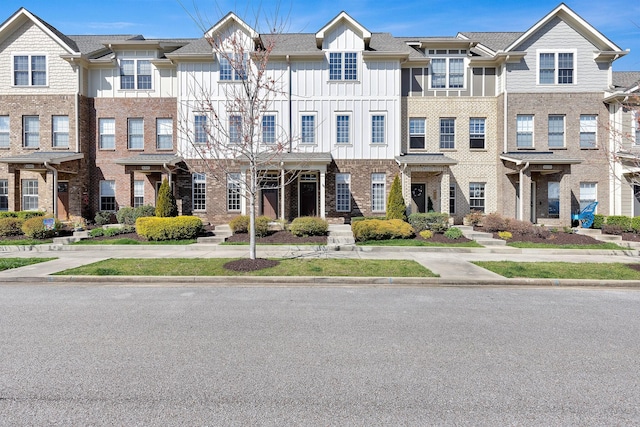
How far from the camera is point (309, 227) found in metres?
16.2

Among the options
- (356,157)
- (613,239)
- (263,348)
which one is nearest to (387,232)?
(356,157)

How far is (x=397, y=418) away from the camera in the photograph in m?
3.13

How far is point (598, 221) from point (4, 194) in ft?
112

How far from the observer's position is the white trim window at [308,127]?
816 inches

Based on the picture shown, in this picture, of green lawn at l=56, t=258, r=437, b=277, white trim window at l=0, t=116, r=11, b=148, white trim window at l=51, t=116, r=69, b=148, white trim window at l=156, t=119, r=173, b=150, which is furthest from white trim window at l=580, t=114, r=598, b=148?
white trim window at l=0, t=116, r=11, b=148

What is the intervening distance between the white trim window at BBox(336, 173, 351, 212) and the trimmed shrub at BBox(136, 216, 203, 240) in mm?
8304

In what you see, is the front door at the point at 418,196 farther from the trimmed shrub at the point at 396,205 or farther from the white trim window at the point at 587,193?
the white trim window at the point at 587,193

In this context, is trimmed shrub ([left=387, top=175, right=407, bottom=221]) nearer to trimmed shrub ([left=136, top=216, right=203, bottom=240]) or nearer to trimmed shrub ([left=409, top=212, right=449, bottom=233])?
trimmed shrub ([left=409, top=212, right=449, bottom=233])

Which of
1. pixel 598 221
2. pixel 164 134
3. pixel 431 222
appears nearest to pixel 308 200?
pixel 431 222

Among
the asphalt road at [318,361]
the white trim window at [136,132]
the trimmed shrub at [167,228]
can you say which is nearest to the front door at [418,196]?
the trimmed shrub at [167,228]

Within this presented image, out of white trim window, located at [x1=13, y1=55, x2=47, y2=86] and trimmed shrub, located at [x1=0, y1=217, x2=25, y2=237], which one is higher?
white trim window, located at [x1=13, y1=55, x2=47, y2=86]

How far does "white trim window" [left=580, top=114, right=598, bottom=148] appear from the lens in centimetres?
2089

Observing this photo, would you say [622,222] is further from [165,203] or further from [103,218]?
[103,218]

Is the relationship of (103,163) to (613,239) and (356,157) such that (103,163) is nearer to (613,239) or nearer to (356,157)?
(356,157)
